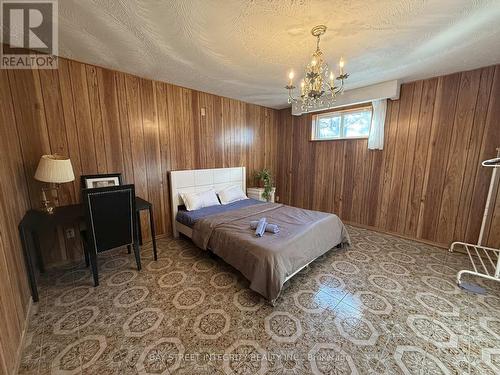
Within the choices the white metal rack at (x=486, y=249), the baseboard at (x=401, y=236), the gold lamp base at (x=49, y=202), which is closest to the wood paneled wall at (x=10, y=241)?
the gold lamp base at (x=49, y=202)

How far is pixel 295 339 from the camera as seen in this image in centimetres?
150

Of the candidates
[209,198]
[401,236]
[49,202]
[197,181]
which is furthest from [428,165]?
[49,202]

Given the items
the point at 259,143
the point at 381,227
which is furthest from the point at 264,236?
the point at 259,143

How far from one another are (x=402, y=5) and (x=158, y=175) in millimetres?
3394

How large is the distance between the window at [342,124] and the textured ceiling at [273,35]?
886mm

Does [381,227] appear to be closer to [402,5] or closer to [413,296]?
[413,296]

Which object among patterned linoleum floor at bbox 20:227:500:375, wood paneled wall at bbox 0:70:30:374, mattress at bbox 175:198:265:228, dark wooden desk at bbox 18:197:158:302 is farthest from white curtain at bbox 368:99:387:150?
wood paneled wall at bbox 0:70:30:374

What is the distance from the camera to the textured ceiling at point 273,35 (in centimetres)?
153

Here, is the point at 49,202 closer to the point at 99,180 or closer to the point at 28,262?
the point at 99,180

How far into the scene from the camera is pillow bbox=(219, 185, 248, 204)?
3.71 meters

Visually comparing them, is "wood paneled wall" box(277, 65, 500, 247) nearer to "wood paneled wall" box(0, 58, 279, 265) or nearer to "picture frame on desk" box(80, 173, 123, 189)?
"wood paneled wall" box(0, 58, 279, 265)

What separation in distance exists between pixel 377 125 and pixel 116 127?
410cm

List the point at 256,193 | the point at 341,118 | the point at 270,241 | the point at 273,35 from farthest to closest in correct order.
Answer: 1. the point at 256,193
2. the point at 341,118
3. the point at 270,241
4. the point at 273,35

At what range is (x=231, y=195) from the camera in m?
3.80
